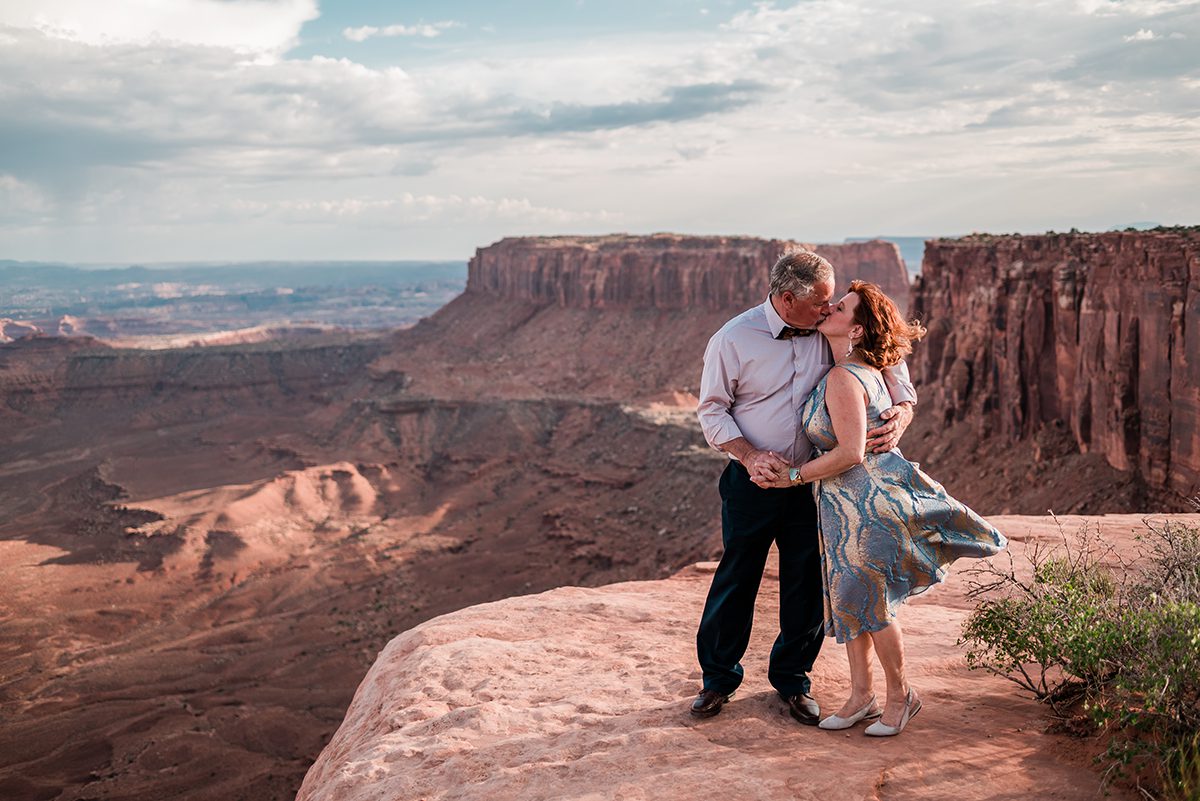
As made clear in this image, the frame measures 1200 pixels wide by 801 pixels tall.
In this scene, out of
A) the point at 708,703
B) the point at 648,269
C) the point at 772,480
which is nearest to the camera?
the point at 772,480

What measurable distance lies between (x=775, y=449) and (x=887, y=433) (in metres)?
0.59

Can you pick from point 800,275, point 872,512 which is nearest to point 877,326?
point 800,275

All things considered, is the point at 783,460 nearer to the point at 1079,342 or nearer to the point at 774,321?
the point at 774,321

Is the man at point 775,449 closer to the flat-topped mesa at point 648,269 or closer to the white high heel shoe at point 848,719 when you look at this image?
the white high heel shoe at point 848,719

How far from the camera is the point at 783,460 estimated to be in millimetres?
4770

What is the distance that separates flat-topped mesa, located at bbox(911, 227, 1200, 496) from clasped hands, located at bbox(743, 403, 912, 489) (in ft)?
44.8

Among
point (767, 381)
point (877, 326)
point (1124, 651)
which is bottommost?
point (1124, 651)

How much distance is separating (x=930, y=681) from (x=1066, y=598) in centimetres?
101

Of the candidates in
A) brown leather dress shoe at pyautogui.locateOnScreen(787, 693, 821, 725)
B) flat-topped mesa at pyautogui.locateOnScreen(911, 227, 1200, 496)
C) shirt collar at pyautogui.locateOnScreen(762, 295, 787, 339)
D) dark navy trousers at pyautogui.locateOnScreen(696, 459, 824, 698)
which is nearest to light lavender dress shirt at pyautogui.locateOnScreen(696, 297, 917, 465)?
shirt collar at pyautogui.locateOnScreen(762, 295, 787, 339)

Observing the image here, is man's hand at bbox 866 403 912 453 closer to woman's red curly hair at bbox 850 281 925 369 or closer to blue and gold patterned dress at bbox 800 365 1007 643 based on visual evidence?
blue and gold patterned dress at bbox 800 365 1007 643

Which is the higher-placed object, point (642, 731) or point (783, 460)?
point (783, 460)

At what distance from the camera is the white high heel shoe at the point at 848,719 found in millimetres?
4789

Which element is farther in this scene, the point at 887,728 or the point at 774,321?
the point at 774,321

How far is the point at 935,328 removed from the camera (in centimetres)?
2886
